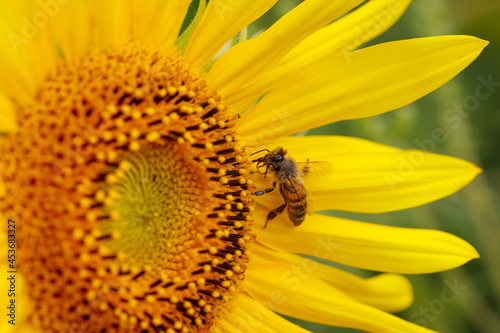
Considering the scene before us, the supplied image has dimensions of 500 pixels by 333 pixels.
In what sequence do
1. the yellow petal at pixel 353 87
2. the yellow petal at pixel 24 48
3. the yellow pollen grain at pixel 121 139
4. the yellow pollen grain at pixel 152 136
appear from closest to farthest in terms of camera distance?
the yellow petal at pixel 24 48, the yellow pollen grain at pixel 121 139, the yellow pollen grain at pixel 152 136, the yellow petal at pixel 353 87

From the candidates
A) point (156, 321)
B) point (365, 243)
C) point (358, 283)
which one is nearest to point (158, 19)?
point (156, 321)

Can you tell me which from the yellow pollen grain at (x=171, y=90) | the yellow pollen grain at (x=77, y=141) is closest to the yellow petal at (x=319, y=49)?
the yellow pollen grain at (x=171, y=90)

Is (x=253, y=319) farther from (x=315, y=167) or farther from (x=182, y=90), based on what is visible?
(x=182, y=90)

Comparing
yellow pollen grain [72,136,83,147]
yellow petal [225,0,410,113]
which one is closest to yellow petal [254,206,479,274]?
yellow petal [225,0,410,113]

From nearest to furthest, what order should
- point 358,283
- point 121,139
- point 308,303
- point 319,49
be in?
point 121,139 < point 319,49 < point 308,303 < point 358,283

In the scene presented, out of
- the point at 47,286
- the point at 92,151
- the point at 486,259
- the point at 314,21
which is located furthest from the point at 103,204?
the point at 486,259

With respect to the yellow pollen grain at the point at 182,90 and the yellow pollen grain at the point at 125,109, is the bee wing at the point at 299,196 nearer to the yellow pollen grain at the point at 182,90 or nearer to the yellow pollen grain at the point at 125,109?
the yellow pollen grain at the point at 182,90
